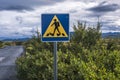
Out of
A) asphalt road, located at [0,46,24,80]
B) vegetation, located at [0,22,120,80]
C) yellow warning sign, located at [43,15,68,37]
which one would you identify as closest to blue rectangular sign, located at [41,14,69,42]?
yellow warning sign, located at [43,15,68,37]

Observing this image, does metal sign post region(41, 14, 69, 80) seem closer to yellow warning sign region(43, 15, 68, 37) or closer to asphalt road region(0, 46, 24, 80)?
yellow warning sign region(43, 15, 68, 37)

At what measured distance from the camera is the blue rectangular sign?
10.9 meters

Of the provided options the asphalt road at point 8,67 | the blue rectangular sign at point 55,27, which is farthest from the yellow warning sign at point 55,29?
the asphalt road at point 8,67

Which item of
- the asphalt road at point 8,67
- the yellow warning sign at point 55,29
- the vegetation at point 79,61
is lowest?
the asphalt road at point 8,67

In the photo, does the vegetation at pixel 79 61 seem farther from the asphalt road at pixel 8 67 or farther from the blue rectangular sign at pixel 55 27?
the asphalt road at pixel 8 67

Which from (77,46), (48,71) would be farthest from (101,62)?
(77,46)

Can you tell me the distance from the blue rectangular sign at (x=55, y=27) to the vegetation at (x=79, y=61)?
1544 mm

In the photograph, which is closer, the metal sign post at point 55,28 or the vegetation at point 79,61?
the metal sign post at point 55,28

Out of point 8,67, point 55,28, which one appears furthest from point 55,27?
point 8,67

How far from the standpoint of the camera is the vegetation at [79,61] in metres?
12.3

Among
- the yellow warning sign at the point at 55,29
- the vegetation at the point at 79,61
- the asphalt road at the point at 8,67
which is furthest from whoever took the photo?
the asphalt road at the point at 8,67

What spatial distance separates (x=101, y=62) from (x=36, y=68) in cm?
289

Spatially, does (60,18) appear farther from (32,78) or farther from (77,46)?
(77,46)

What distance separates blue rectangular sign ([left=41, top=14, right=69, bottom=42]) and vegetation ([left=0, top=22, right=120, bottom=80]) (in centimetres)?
154
